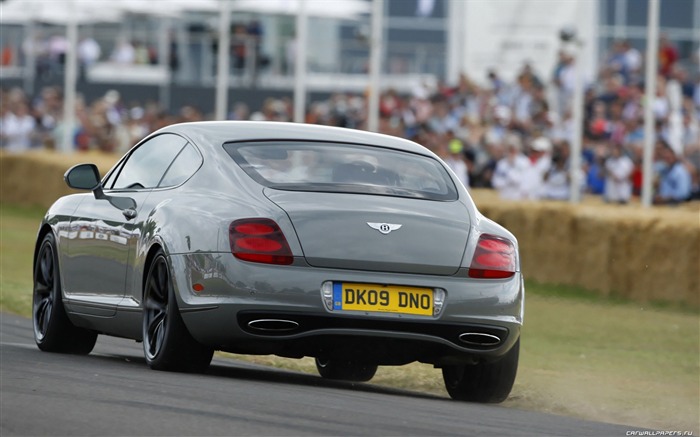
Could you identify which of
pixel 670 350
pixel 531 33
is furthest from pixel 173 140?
pixel 531 33

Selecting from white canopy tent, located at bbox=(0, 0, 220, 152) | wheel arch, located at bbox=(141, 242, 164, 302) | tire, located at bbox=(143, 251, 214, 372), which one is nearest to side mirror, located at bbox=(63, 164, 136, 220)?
wheel arch, located at bbox=(141, 242, 164, 302)

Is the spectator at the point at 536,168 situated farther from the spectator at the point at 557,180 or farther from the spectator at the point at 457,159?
the spectator at the point at 457,159

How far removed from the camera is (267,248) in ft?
27.1

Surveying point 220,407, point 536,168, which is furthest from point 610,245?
point 220,407

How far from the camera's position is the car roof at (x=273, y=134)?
9172 millimetres

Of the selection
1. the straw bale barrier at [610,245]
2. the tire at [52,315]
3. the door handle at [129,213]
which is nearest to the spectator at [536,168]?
the straw bale barrier at [610,245]

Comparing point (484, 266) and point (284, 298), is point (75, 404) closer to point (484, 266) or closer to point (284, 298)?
point (284, 298)

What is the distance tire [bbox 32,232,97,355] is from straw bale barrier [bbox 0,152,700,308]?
28.4 feet

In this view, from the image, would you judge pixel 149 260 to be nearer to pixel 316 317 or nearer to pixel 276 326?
pixel 276 326

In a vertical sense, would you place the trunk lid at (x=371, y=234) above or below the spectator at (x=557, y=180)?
above

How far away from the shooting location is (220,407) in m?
7.24

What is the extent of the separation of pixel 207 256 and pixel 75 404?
4.49ft

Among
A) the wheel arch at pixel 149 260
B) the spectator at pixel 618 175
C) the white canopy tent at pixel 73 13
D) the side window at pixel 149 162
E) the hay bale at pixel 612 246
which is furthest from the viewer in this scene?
the white canopy tent at pixel 73 13

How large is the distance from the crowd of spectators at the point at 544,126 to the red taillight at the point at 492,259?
1190 cm
